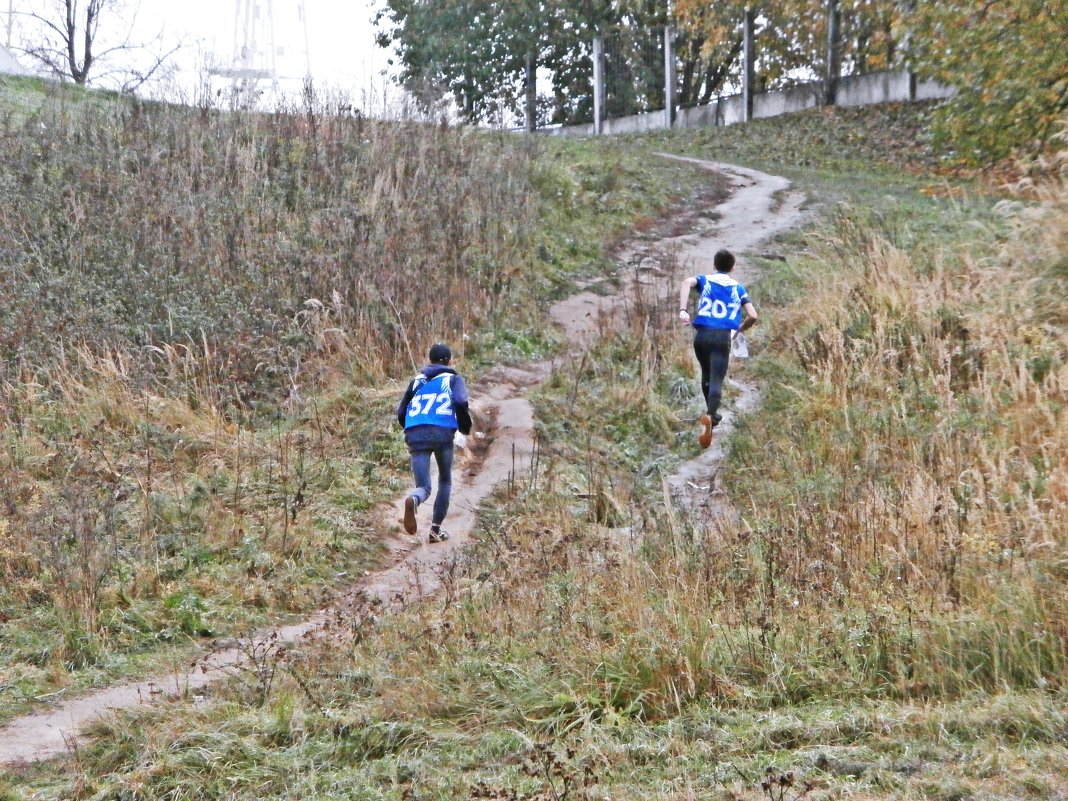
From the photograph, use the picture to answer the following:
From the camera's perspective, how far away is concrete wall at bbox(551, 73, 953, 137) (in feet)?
105

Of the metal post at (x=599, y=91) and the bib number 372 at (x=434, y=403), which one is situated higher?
the metal post at (x=599, y=91)

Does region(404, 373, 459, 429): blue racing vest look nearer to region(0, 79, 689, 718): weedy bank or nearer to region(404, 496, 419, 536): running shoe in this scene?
region(404, 496, 419, 536): running shoe

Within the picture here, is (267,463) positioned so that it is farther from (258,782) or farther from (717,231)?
(717,231)

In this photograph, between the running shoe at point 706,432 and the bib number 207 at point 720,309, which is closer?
the running shoe at point 706,432

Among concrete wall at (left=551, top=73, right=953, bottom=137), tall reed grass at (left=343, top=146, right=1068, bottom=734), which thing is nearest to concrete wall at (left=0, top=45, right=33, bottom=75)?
concrete wall at (left=551, top=73, right=953, bottom=137)

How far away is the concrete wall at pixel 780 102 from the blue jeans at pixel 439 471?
969 inches

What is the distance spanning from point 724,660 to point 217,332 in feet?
26.8

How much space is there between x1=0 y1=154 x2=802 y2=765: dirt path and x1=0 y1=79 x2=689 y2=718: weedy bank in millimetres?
296

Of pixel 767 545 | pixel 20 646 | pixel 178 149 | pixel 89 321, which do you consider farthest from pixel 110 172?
pixel 767 545

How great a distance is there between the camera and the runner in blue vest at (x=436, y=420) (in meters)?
9.17

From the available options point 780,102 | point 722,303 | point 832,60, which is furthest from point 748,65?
point 722,303

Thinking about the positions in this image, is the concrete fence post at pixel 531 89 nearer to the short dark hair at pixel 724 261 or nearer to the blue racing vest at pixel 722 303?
the short dark hair at pixel 724 261

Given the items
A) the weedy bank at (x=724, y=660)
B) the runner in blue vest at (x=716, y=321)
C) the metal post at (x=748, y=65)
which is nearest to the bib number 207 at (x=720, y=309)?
the runner in blue vest at (x=716, y=321)

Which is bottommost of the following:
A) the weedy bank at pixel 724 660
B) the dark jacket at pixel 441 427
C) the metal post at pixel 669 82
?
the weedy bank at pixel 724 660
